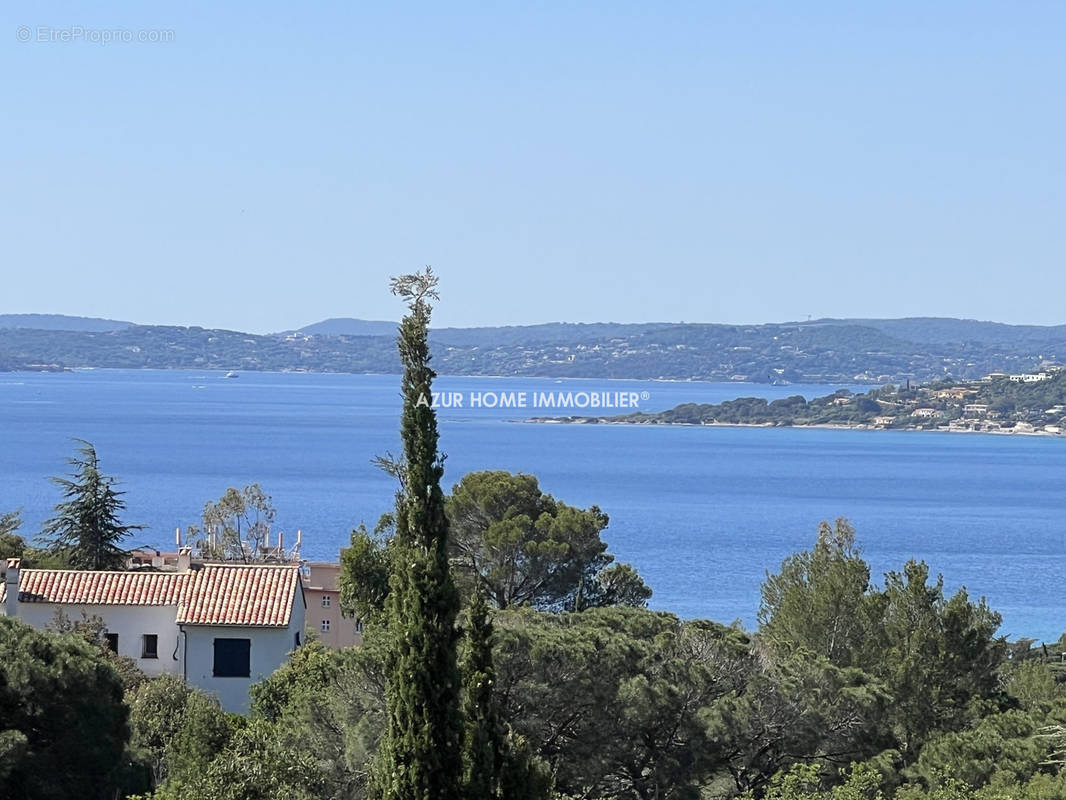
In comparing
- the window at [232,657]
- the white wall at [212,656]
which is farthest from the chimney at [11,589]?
the window at [232,657]

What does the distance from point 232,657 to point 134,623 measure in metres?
1.72

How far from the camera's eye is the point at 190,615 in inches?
1001

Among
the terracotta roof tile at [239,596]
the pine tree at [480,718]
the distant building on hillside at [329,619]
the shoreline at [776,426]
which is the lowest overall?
the shoreline at [776,426]

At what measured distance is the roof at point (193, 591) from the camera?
1005 inches

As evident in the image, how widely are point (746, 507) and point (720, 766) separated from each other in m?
75.2

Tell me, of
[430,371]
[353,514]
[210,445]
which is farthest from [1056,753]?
[210,445]

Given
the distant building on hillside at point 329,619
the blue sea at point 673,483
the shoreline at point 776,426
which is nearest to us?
the distant building on hillside at point 329,619

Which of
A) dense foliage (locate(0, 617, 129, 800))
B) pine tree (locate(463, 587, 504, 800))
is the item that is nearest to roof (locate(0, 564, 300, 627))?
dense foliage (locate(0, 617, 129, 800))

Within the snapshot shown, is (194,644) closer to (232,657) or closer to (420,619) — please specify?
(232,657)

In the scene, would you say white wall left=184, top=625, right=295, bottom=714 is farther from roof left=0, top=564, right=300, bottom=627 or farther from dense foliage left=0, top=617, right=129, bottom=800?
dense foliage left=0, top=617, right=129, bottom=800

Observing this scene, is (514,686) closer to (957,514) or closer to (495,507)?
(495,507)

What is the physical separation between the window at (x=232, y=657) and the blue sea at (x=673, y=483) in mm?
28017

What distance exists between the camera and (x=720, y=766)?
62.5ft

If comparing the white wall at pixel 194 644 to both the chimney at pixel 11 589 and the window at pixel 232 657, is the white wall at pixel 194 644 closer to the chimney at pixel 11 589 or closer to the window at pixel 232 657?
the window at pixel 232 657
